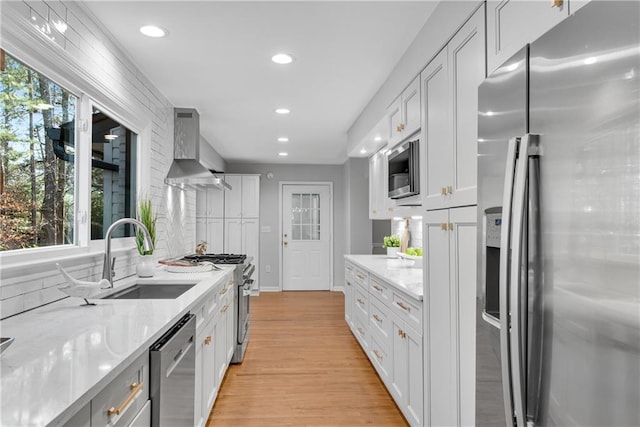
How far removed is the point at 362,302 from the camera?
12.8ft

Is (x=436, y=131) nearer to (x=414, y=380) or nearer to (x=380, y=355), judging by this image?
(x=414, y=380)

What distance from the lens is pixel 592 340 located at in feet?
2.48

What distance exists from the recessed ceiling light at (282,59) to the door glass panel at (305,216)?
4.91m

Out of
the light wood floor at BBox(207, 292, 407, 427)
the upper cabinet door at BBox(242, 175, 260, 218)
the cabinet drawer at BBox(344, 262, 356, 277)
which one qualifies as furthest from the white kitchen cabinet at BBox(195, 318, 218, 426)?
the upper cabinet door at BBox(242, 175, 260, 218)

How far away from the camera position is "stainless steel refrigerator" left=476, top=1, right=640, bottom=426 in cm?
69

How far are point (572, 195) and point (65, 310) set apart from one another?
198cm

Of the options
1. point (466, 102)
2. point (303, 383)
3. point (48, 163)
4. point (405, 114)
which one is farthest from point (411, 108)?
point (303, 383)

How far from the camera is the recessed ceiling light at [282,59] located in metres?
2.78

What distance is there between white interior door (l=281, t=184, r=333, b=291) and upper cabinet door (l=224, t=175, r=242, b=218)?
947 mm

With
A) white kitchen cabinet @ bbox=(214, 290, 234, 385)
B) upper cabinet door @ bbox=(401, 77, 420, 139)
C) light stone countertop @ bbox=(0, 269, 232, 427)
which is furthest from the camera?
white kitchen cabinet @ bbox=(214, 290, 234, 385)

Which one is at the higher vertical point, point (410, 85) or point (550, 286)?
point (410, 85)

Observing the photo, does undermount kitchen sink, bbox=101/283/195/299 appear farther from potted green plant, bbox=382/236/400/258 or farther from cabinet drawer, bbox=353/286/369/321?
potted green plant, bbox=382/236/400/258

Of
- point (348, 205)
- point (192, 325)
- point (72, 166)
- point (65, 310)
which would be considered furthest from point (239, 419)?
point (348, 205)

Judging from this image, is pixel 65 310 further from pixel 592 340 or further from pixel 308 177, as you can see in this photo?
pixel 308 177
